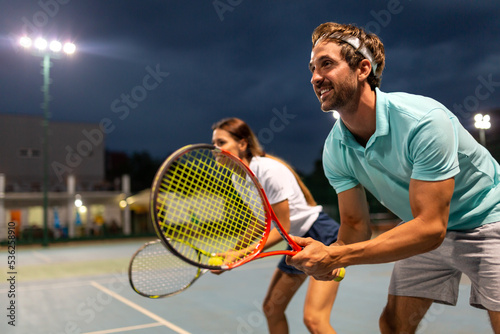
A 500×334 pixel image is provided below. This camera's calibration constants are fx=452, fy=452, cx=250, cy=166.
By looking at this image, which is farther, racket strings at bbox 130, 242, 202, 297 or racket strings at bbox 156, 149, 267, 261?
racket strings at bbox 130, 242, 202, 297

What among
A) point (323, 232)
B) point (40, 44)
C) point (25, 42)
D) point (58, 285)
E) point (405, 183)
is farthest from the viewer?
point (40, 44)

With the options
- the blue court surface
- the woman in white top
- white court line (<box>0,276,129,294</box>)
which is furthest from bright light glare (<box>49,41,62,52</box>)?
the woman in white top

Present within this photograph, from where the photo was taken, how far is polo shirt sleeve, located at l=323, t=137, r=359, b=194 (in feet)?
6.07

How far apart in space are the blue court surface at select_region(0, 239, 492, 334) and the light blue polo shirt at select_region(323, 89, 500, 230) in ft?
7.36

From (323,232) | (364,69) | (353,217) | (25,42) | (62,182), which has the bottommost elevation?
(323,232)

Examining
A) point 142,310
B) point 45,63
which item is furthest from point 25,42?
point 142,310

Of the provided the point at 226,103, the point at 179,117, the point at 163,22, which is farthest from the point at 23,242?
the point at 179,117

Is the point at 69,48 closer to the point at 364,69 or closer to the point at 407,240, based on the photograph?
the point at 364,69

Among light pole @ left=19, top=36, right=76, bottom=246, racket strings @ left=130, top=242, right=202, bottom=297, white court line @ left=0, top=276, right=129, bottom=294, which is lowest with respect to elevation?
white court line @ left=0, top=276, right=129, bottom=294

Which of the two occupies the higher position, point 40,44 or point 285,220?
point 40,44

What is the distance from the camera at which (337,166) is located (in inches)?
74.7

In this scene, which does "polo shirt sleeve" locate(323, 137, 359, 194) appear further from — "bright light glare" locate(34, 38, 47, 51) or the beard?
"bright light glare" locate(34, 38, 47, 51)

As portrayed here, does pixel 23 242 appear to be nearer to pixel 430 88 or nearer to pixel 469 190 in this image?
pixel 469 190

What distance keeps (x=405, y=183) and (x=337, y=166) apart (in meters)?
0.31
